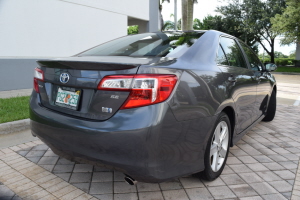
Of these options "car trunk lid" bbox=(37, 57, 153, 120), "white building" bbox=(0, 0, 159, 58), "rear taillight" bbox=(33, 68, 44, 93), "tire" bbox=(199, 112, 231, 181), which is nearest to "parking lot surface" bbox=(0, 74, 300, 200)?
"tire" bbox=(199, 112, 231, 181)

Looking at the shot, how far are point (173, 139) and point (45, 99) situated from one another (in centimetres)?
128

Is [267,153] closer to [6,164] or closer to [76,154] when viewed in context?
[76,154]

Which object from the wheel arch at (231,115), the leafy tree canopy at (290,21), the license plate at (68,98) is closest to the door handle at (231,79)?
the wheel arch at (231,115)

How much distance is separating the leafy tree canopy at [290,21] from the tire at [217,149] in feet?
69.8

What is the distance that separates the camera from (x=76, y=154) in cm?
218

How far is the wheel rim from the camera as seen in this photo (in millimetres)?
2703

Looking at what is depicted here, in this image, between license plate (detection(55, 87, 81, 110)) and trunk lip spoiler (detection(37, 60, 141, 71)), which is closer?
trunk lip spoiler (detection(37, 60, 141, 71))

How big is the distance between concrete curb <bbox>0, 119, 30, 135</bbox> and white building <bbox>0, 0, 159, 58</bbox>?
4.46 meters

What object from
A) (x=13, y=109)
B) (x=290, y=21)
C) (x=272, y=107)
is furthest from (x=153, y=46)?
(x=290, y=21)

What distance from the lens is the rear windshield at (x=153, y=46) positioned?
2.51 metres

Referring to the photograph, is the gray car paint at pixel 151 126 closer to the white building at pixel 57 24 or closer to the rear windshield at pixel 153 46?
the rear windshield at pixel 153 46

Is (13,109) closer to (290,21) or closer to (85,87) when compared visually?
(85,87)

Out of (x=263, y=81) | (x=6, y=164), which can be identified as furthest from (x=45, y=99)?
(x=263, y=81)

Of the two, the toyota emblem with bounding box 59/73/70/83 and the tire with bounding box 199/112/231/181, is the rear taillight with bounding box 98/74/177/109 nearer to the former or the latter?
the toyota emblem with bounding box 59/73/70/83
